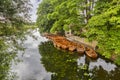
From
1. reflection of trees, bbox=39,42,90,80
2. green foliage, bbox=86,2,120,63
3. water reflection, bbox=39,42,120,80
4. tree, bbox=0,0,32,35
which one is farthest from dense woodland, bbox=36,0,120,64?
tree, bbox=0,0,32,35

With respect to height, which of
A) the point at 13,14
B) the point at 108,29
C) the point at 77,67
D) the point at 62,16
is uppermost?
the point at 13,14

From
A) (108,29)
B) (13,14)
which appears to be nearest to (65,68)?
(108,29)

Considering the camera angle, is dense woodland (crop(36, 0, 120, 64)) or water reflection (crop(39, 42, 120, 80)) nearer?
water reflection (crop(39, 42, 120, 80))

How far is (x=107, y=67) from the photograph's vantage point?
88.2ft

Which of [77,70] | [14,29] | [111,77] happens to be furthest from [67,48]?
[14,29]

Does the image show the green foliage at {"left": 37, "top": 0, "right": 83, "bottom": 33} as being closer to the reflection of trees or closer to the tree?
the reflection of trees

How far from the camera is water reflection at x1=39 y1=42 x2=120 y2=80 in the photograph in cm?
2358

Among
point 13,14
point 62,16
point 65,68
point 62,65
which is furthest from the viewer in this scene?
point 62,16

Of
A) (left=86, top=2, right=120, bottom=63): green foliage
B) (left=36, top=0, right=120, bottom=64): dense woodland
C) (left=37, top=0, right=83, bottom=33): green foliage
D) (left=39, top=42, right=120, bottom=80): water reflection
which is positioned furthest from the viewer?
(left=37, top=0, right=83, bottom=33): green foliage

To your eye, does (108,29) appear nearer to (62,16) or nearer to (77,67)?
(77,67)

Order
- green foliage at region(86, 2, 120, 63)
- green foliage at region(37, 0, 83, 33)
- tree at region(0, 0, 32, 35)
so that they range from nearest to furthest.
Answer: tree at region(0, 0, 32, 35) < green foliage at region(86, 2, 120, 63) < green foliage at region(37, 0, 83, 33)

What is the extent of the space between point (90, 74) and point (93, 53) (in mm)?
8611

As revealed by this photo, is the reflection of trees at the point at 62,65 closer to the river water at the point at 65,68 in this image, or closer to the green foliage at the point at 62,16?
the river water at the point at 65,68

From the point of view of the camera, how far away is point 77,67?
26.9m
